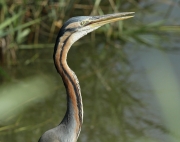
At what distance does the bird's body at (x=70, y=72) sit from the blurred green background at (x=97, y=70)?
1.40 m

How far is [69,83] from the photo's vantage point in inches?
122

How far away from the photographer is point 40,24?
6.43 meters

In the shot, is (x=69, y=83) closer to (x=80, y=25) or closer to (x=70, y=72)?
(x=70, y=72)

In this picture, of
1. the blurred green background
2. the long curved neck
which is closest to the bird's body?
the long curved neck

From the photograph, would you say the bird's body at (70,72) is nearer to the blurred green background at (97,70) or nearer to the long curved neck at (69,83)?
the long curved neck at (69,83)

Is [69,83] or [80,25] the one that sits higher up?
[80,25]

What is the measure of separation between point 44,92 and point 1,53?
62cm

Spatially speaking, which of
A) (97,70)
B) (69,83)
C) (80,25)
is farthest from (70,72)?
(97,70)

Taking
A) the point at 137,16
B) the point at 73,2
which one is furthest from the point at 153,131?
the point at 137,16

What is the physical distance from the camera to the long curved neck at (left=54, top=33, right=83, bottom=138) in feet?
10.0

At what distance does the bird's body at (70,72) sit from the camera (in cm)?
307

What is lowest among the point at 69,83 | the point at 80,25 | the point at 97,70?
the point at 97,70

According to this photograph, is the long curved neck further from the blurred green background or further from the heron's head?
the blurred green background

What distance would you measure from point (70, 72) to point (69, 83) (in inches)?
2.4
